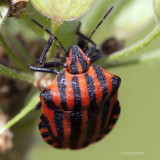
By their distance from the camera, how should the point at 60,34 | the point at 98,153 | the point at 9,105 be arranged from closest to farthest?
the point at 60,34, the point at 9,105, the point at 98,153

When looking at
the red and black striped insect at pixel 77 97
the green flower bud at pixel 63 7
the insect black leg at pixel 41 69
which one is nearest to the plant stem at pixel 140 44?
the red and black striped insect at pixel 77 97

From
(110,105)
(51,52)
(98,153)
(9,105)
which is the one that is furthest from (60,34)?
(98,153)

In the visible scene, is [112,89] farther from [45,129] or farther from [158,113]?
[158,113]

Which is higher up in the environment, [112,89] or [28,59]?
[28,59]

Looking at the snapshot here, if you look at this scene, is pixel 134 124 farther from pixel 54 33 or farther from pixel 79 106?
pixel 54 33

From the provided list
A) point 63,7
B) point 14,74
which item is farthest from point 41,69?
point 63,7

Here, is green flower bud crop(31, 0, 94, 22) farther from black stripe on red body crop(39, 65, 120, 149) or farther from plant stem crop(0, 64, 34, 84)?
black stripe on red body crop(39, 65, 120, 149)
